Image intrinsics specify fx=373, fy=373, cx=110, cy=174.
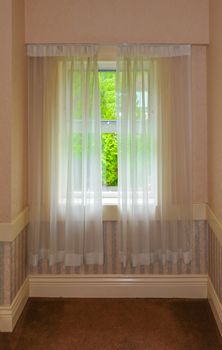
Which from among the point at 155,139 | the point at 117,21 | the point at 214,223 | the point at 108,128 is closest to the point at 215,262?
the point at 214,223

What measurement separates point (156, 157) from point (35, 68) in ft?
3.94

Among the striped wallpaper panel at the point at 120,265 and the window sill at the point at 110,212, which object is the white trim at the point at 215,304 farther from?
the window sill at the point at 110,212

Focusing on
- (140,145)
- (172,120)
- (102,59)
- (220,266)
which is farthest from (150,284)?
(102,59)

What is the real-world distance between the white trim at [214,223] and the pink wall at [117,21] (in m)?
1.36

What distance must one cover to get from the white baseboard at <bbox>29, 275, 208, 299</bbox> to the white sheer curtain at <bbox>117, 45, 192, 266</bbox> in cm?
21

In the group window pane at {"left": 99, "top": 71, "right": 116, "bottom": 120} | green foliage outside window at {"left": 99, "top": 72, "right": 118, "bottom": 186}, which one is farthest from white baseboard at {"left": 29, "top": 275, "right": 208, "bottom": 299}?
window pane at {"left": 99, "top": 71, "right": 116, "bottom": 120}

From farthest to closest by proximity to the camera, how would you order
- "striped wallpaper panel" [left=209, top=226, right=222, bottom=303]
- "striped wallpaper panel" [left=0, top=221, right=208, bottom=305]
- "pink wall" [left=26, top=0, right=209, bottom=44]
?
"striped wallpaper panel" [left=0, top=221, right=208, bottom=305] → "pink wall" [left=26, top=0, right=209, bottom=44] → "striped wallpaper panel" [left=209, top=226, right=222, bottom=303]

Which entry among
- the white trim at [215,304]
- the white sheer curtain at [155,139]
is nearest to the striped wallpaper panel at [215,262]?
the white trim at [215,304]

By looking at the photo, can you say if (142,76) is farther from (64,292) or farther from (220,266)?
(64,292)

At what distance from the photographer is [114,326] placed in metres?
2.63

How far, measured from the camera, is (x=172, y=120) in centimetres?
299

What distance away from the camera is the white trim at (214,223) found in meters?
2.61

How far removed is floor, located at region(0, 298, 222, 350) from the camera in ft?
7.84

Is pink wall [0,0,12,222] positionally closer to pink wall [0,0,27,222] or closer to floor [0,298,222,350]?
pink wall [0,0,27,222]
